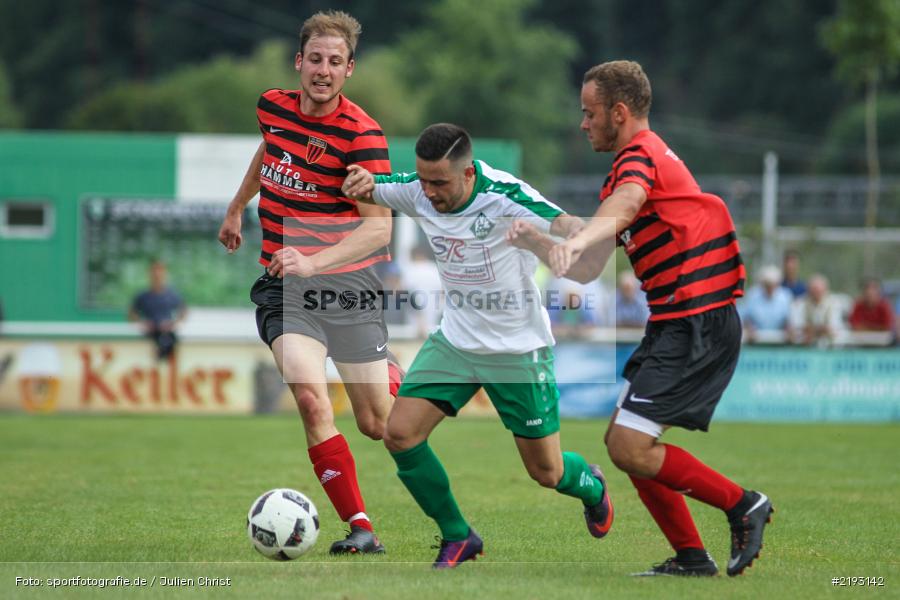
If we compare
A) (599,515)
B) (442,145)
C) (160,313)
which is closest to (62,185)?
(160,313)

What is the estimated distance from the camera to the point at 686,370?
640cm

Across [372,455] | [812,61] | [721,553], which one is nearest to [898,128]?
[812,61]

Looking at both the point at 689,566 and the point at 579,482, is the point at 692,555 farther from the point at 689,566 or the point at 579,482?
the point at 579,482

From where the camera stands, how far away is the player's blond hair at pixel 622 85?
647cm

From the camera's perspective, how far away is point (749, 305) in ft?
61.7

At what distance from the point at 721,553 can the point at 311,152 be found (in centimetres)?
308

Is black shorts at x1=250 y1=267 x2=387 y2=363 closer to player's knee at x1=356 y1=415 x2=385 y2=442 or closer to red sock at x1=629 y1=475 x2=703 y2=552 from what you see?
player's knee at x1=356 y1=415 x2=385 y2=442

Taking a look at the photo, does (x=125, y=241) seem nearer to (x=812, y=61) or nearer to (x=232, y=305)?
(x=232, y=305)

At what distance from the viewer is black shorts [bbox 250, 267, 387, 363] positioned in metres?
7.55

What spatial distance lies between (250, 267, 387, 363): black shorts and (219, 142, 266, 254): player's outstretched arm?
0.37 metres

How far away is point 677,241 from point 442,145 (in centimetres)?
117

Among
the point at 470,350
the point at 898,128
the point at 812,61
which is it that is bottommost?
the point at 470,350

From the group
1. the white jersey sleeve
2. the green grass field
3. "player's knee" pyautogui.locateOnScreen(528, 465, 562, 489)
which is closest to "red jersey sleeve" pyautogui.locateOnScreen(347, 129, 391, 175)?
the white jersey sleeve

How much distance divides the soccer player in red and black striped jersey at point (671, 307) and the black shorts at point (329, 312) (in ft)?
5.26
